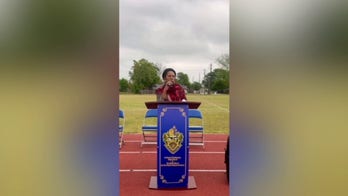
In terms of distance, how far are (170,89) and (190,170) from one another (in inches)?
56.5

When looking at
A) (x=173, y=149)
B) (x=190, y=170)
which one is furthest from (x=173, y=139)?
(x=190, y=170)

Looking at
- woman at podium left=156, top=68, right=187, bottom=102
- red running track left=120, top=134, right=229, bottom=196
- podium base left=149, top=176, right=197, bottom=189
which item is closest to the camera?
red running track left=120, top=134, right=229, bottom=196

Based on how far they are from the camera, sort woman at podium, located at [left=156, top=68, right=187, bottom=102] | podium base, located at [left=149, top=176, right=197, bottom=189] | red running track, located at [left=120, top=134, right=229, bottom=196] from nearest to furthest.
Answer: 1. red running track, located at [left=120, top=134, right=229, bottom=196]
2. podium base, located at [left=149, top=176, right=197, bottom=189]
3. woman at podium, located at [left=156, top=68, right=187, bottom=102]

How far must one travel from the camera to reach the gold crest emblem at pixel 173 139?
4.36 metres

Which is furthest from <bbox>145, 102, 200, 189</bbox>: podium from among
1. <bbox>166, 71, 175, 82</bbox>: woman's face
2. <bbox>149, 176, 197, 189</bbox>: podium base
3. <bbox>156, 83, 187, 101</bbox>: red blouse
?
<bbox>166, 71, 175, 82</bbox>: woman's face

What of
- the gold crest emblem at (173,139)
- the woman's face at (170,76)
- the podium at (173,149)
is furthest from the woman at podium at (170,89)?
the gold crest emblem at (173,139)

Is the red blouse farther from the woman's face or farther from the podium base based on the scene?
the podium base

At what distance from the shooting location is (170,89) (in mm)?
4699

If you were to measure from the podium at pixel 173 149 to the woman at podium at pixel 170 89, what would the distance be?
15.3 inches

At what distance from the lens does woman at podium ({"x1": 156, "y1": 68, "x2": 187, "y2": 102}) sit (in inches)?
184
